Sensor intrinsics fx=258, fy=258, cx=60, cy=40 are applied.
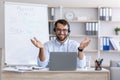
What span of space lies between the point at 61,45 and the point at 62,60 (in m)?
0.53

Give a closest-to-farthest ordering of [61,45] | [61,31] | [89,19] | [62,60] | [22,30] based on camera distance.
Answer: [62,60], [61,31], [61,45], [22,30], [89,19]

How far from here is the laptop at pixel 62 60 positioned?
8.04ft

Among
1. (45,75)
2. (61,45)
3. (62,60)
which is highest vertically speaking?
(61,45)

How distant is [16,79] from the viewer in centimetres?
250

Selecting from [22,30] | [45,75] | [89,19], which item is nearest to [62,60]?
[45,75]

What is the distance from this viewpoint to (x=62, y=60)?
8.07ft

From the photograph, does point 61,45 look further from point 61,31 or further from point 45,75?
point 45,75

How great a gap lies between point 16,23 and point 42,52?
Result: 198cm

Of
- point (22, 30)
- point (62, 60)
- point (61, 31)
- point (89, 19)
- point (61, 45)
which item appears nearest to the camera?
point (62, 60)

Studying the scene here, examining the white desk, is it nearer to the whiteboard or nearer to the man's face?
the man's face

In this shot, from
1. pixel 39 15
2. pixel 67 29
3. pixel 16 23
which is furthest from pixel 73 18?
pixel 67 29

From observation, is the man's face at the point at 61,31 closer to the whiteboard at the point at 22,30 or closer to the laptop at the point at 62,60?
the laptop at the point at 62,60

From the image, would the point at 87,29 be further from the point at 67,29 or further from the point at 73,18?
the point at 67,29

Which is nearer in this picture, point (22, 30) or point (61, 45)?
point (61, 45)
